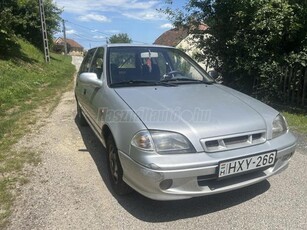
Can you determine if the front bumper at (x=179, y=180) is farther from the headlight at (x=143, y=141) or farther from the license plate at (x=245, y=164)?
the headlight at (x=143, y=141)

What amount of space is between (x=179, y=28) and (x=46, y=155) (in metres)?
6.85

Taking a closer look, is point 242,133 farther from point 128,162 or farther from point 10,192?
point 10,192

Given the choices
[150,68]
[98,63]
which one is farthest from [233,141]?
[98,63]

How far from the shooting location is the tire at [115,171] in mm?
3239

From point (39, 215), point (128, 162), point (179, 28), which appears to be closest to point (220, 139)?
point (128, 162)

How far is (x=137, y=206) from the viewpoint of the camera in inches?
125

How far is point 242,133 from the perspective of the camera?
2863 millimetres

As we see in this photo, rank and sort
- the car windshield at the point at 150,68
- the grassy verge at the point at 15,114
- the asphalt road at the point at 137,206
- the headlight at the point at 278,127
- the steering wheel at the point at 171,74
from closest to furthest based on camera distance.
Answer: the asphalt road at the point at 137,206
the headlight at the point at 278,127
the grassy verge at the point at 15,114
the car windshield at the point at 150,68
the steering wheel at the point at 171,74

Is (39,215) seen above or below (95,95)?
below

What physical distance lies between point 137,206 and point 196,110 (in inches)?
45.1

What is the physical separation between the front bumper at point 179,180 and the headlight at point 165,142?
171 mm

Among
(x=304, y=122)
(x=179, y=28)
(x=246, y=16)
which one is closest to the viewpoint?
(x=304, y=122)

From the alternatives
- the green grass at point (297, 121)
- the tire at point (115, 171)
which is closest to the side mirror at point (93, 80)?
the tire at point (115, 171)

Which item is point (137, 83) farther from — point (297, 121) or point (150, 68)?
point (297, 121)
